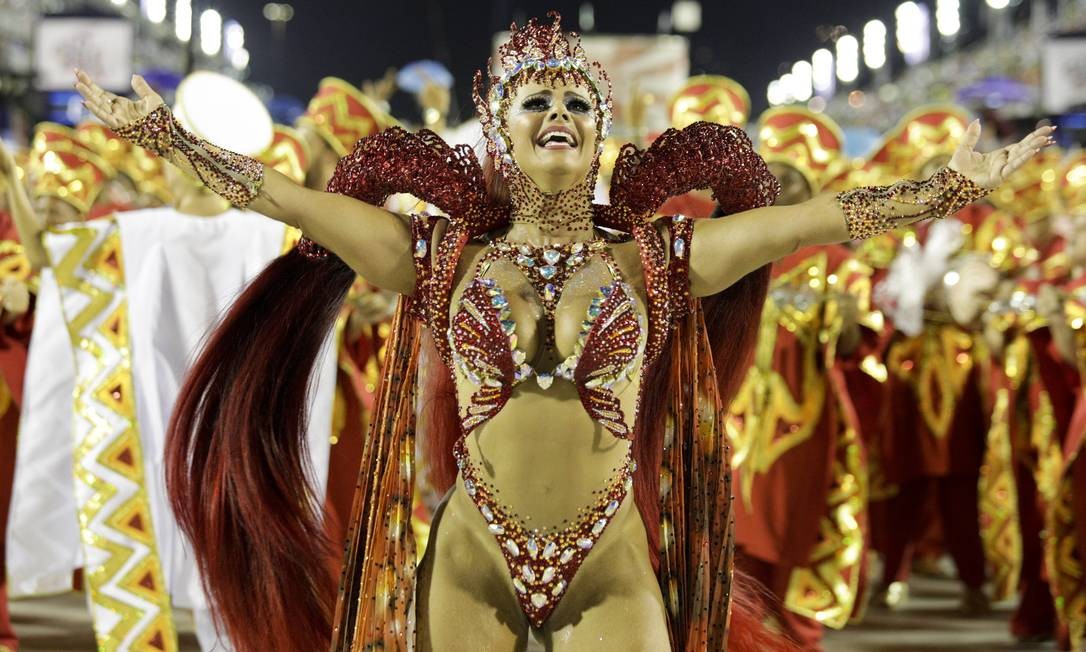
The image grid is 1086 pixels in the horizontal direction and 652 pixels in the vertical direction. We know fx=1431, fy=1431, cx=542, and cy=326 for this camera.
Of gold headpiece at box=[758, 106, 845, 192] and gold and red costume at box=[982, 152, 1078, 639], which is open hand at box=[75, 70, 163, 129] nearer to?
gold headpiece at box=[758, 106, 845, 192]

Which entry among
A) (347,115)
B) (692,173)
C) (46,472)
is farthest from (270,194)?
(347,115)

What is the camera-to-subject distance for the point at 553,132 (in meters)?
3.06

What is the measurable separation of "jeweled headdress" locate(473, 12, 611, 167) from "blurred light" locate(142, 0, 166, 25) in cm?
2697

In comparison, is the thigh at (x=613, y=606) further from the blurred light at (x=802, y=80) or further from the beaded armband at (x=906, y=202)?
the blurred light at (x=802, y=80)

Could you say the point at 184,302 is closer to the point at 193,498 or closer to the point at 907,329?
the point at 193,498

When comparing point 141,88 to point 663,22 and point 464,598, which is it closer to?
point 464,598

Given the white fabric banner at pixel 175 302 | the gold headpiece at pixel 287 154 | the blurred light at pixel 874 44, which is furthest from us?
the blurred light at pixel 874 44

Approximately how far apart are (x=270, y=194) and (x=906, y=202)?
1.33m

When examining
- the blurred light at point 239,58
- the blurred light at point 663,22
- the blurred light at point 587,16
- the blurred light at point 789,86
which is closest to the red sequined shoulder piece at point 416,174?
the blurred light at point 587,16

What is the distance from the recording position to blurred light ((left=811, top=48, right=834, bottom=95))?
139 feet

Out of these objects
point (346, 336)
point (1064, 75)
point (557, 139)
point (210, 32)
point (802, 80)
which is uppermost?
point (802, 80)

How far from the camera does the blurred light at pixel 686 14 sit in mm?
29547

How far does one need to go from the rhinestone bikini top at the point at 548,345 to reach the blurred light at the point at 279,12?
26.0 m

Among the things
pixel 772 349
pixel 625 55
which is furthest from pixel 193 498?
pixel 625 55
